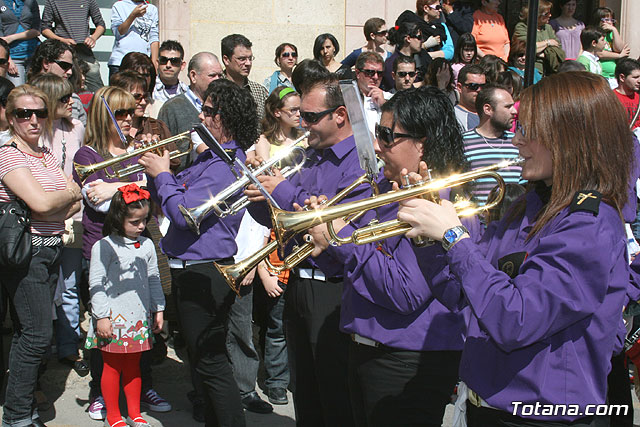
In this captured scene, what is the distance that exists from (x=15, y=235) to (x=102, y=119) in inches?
48.5

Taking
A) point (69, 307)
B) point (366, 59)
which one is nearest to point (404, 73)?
point (366, 59)

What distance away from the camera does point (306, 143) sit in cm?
466

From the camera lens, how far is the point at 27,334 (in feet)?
16.1

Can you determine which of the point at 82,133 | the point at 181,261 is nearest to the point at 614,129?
the point at 181,261

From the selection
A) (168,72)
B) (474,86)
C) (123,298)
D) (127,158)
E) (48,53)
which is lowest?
(123,298)

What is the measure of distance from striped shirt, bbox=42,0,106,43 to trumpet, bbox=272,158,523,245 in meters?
6.52

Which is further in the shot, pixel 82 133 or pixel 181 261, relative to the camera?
pixel 82 133

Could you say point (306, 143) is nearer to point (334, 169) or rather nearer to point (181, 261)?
point (334, 169)

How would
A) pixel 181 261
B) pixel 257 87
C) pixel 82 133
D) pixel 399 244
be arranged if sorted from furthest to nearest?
pixel 257 87 < pixel 82 133 < pixel 181 261 < pixel 399 244

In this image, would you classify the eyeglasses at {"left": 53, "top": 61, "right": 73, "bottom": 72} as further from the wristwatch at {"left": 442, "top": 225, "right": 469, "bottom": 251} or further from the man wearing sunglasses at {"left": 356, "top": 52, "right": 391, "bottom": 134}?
the wristwatch at {"left": 442, "top": 225, "right": 469, "bottom": 251}

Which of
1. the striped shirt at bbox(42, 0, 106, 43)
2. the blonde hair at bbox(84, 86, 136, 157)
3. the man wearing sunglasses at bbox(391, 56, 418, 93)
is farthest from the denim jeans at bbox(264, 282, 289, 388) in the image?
the striped shirt at bbox(42, 0, 106, 43)

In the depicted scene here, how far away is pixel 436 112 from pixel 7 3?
684 cm

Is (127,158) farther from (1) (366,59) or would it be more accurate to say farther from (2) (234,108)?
(1) (366,59)

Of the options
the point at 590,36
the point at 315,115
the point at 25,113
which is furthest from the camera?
the point at 590,36
